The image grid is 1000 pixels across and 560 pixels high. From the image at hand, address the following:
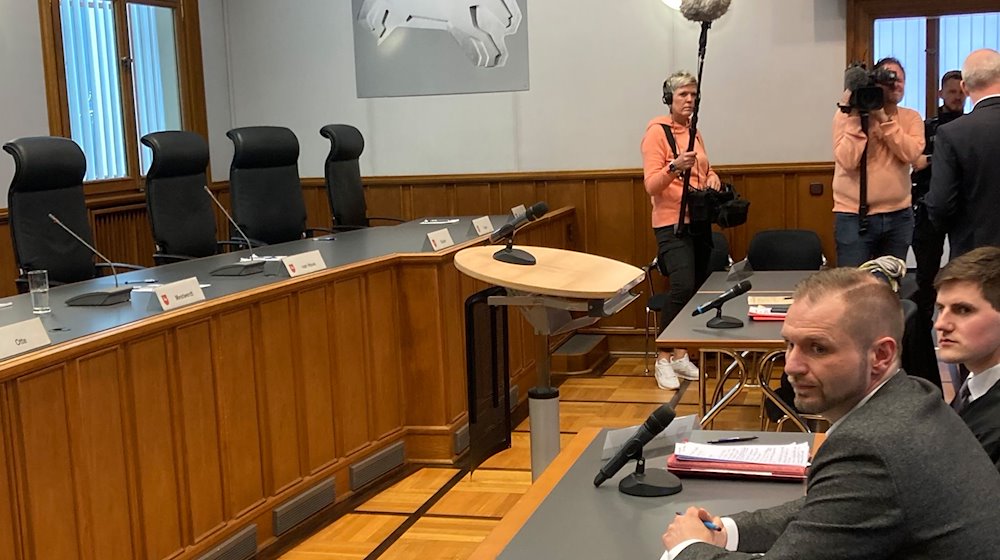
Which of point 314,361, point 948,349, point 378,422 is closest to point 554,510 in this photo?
point 948,349

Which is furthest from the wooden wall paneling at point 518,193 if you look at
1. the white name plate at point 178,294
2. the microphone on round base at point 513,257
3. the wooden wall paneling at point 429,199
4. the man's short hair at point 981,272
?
the man's short hair at point 981,272

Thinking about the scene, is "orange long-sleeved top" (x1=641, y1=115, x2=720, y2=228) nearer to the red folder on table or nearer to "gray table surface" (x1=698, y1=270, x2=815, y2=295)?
"gray table surface" (x1=698, y1=270, x2=815, y2=295)

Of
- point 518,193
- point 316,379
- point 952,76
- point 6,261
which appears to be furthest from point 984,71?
point 6,261

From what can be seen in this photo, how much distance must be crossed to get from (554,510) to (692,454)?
0.36 metres

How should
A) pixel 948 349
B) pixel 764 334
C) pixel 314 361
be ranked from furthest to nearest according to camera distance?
pixel 314 361 → pixel 764 334 → pixel 948 349

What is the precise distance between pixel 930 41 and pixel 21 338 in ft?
18.1

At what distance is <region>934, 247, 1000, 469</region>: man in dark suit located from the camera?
2.30m

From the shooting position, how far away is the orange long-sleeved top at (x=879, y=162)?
481cm

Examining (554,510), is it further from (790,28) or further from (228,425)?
(790,28)

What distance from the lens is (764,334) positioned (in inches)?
143

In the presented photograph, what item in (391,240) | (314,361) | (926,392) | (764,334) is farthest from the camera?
(391,240)

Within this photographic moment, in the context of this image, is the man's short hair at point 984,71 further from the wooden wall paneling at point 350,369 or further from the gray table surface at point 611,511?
the gray table surface at point 611,511

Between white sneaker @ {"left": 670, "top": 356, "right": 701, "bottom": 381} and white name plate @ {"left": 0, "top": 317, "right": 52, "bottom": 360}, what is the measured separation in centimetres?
370

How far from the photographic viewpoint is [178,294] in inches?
142
